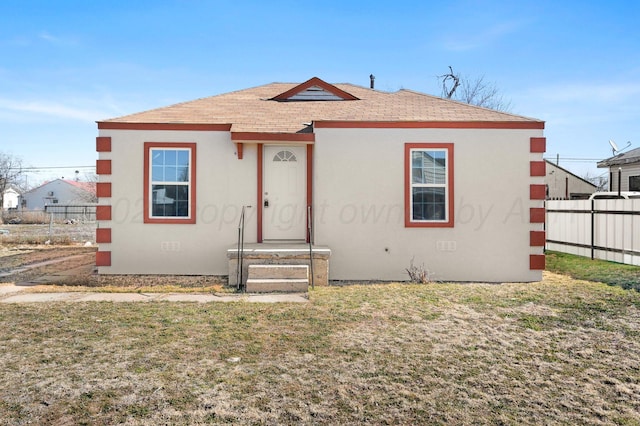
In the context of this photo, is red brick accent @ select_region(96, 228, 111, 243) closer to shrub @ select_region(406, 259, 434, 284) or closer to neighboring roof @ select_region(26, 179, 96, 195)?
shrub @ select_region(406, 259, 434, 284)

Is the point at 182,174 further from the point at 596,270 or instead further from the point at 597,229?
the point at 597,229

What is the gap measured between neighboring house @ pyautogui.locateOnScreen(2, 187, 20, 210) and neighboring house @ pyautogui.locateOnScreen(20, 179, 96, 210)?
876 millimetres

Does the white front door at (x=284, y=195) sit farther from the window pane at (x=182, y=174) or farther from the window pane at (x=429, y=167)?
the window pane at (x=429, y=167)

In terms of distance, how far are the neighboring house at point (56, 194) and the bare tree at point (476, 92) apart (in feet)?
164

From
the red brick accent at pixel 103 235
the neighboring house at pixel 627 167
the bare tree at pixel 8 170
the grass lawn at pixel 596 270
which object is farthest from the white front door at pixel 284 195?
the bare tree at pixel 8 170

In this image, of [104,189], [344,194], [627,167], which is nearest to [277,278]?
[344,194]

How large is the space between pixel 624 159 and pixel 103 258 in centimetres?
2101

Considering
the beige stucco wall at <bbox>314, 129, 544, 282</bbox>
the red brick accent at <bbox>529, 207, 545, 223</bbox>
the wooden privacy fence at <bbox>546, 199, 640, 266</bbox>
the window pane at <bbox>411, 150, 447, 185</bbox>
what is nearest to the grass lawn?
the wooden privacy fence at <bbox>546, 199, 640, 266</bbox>

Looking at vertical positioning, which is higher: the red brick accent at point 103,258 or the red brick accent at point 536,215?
the red brick accent at point 536,215

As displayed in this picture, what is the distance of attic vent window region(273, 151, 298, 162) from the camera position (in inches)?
341

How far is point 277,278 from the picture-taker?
23.8 ft

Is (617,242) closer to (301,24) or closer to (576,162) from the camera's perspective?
(301,24)

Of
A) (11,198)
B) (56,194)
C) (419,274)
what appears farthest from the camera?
(56,194)

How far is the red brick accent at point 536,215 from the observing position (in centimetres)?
823
